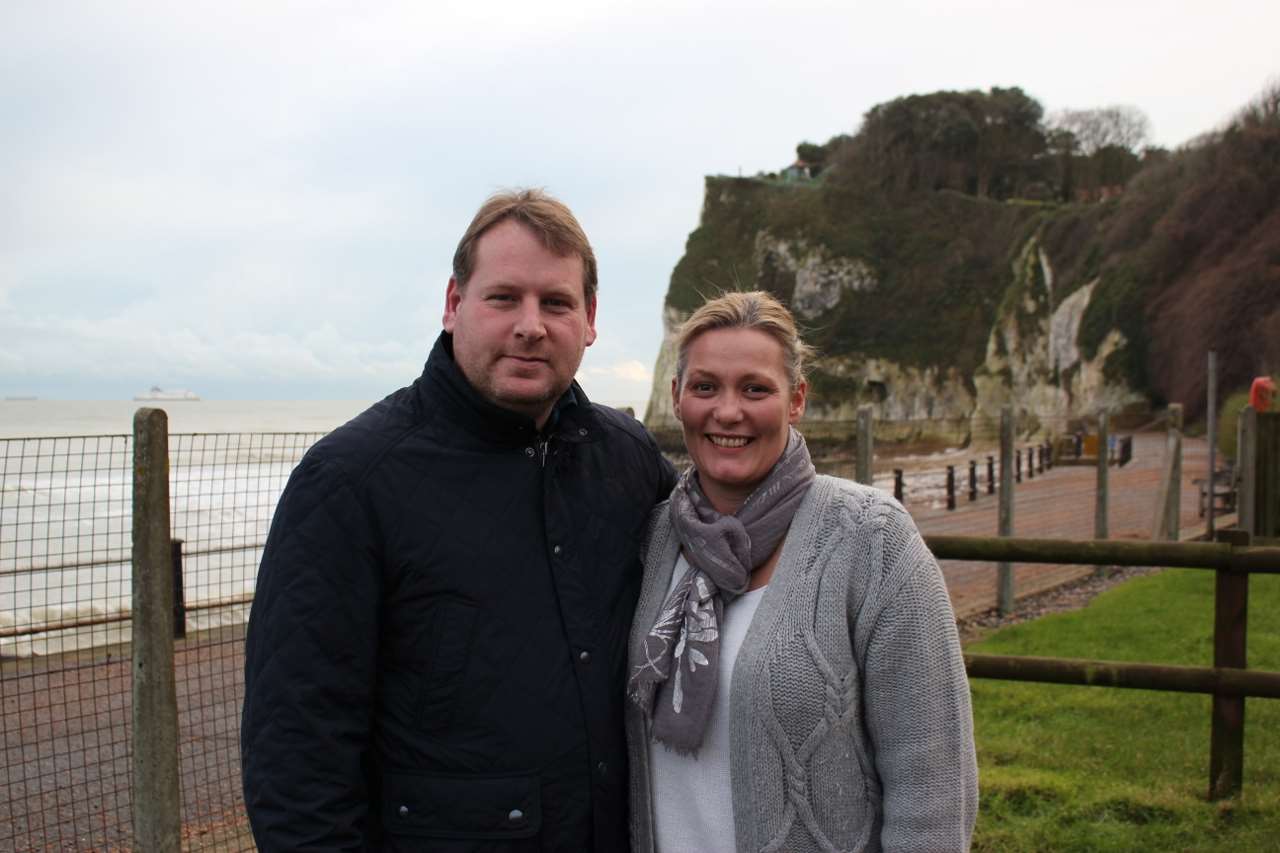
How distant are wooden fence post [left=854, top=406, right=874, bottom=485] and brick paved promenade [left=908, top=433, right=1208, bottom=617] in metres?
1.79

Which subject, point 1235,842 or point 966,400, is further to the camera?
point 966,400

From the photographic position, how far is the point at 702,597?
2.13m

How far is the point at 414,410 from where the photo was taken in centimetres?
222

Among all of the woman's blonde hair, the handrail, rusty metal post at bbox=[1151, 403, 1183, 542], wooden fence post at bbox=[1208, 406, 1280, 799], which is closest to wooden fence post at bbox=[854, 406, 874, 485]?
the handrail

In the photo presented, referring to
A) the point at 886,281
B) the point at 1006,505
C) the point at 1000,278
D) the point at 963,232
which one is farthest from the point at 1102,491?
the point at 963,232

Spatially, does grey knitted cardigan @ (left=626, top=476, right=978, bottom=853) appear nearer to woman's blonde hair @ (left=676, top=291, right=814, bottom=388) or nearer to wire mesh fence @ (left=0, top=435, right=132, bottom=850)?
woman's blonde hair @ (left=676, top=291, right=814, bottom=388)

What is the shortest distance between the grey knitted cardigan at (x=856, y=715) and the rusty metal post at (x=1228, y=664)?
8.26ft

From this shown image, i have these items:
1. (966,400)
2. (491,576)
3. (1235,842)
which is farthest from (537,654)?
(966,400)

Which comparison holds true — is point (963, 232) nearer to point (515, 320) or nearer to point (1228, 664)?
point (1228, 664)

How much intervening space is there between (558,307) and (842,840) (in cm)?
122

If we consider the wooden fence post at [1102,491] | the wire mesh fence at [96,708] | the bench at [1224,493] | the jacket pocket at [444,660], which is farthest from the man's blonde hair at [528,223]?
the bench at [1224,493]

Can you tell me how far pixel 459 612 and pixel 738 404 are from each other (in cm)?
73

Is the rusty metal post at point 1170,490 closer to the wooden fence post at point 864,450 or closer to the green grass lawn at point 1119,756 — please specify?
the green grass lawn at point 1119,756

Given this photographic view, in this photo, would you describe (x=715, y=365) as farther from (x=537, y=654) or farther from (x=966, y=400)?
(x=966, y=400)
